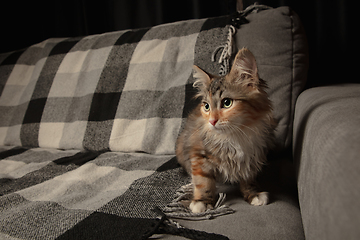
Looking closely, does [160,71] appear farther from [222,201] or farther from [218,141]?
[222,201]

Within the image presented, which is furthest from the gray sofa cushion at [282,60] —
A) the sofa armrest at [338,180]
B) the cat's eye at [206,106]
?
the sofa armrest at [338,180]

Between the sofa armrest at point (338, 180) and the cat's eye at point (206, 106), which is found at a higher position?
the sofa armrest at point (338, 180)

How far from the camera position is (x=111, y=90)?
1628mm

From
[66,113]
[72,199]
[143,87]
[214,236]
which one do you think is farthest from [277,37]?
[66,113]

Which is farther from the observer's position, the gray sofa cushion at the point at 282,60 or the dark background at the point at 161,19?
the dark background at the point at 161,19

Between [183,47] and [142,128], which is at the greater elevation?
[183,47]

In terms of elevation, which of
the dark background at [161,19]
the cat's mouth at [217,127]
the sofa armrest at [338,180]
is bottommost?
the cat's mouth at [217,127]

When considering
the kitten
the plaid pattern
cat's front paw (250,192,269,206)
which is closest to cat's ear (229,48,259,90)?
the kitten

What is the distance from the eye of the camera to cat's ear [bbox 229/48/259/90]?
0.83 m

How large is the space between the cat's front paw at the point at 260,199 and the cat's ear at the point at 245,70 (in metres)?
0.36

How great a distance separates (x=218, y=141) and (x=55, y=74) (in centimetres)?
146

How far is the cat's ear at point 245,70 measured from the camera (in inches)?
A: 32.7

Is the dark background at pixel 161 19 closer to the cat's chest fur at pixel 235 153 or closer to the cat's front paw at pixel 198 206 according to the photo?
the cat's chest fur at pixel 235 153

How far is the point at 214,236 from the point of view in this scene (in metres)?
0.62
